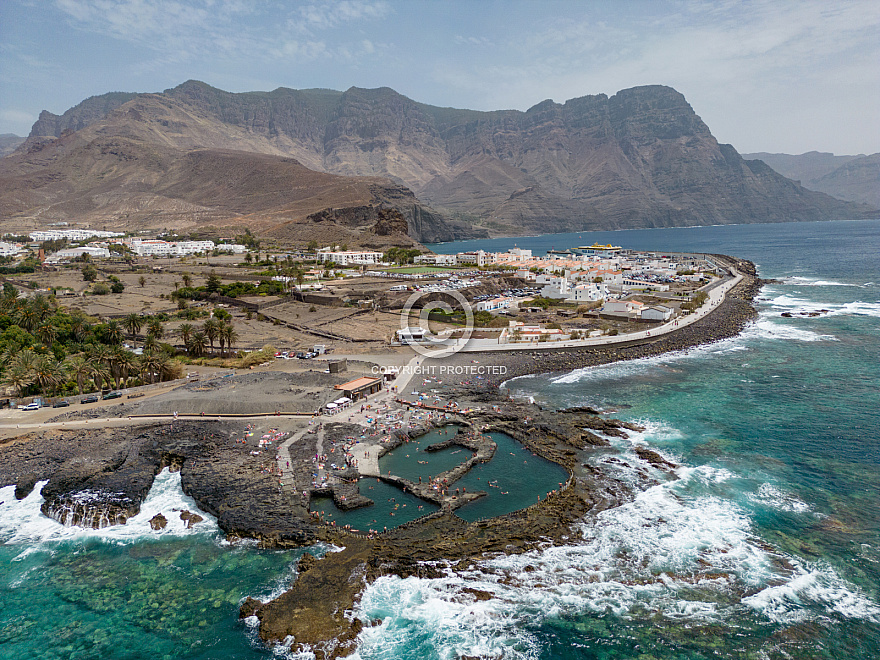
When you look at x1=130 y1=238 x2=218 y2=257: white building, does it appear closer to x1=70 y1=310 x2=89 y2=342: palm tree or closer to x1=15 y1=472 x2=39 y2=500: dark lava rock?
x1=70 y1=310 x2=89 y2=342: palm tree

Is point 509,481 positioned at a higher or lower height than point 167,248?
lower

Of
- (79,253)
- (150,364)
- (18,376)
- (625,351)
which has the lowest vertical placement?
(625,351)

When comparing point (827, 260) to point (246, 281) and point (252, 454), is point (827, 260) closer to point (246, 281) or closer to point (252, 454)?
point (246, 281)

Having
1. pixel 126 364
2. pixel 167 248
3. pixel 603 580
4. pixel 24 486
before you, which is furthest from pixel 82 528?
pixel 167 248

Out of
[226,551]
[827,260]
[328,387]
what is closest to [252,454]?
[226,551]

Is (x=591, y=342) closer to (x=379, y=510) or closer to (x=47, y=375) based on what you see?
(x=379, y=510)

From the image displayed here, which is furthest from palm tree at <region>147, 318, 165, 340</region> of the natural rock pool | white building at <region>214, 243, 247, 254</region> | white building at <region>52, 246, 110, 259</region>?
white building at <region>52, 246, 110, 259</region>
